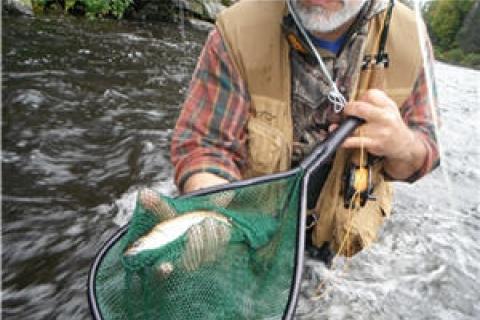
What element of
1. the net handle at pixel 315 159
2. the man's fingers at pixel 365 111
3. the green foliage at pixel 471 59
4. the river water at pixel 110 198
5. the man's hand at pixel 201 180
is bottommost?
the green foliage at pixel 471 59

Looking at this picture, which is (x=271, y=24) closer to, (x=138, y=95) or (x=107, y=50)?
(x=138, y=95)

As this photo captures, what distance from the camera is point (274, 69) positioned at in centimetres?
251

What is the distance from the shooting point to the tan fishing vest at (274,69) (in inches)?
97.6

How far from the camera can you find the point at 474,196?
5707mm

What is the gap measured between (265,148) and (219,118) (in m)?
0.28

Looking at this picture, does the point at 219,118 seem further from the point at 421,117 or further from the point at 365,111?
the point at 421,117

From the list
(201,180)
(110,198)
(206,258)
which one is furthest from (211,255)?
(110,198)

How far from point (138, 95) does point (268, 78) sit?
481 centimetres

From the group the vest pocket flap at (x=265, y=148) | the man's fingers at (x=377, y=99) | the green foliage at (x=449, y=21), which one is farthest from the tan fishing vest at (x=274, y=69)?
the green foliage at (x=449, y=21)

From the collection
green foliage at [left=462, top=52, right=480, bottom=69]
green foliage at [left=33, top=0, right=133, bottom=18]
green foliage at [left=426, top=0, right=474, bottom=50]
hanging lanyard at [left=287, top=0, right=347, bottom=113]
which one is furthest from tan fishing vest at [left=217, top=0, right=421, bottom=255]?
green foliage at [left=426, top=0, right=474, bottom=50]

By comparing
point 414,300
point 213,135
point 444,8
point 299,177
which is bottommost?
point 444,8

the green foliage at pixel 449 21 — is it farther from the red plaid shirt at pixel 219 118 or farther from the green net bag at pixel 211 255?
the green net bag at pixel 211 255

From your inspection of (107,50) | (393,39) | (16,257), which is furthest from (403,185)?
(107,50)

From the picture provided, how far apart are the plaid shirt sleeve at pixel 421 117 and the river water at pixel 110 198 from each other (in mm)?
1244
